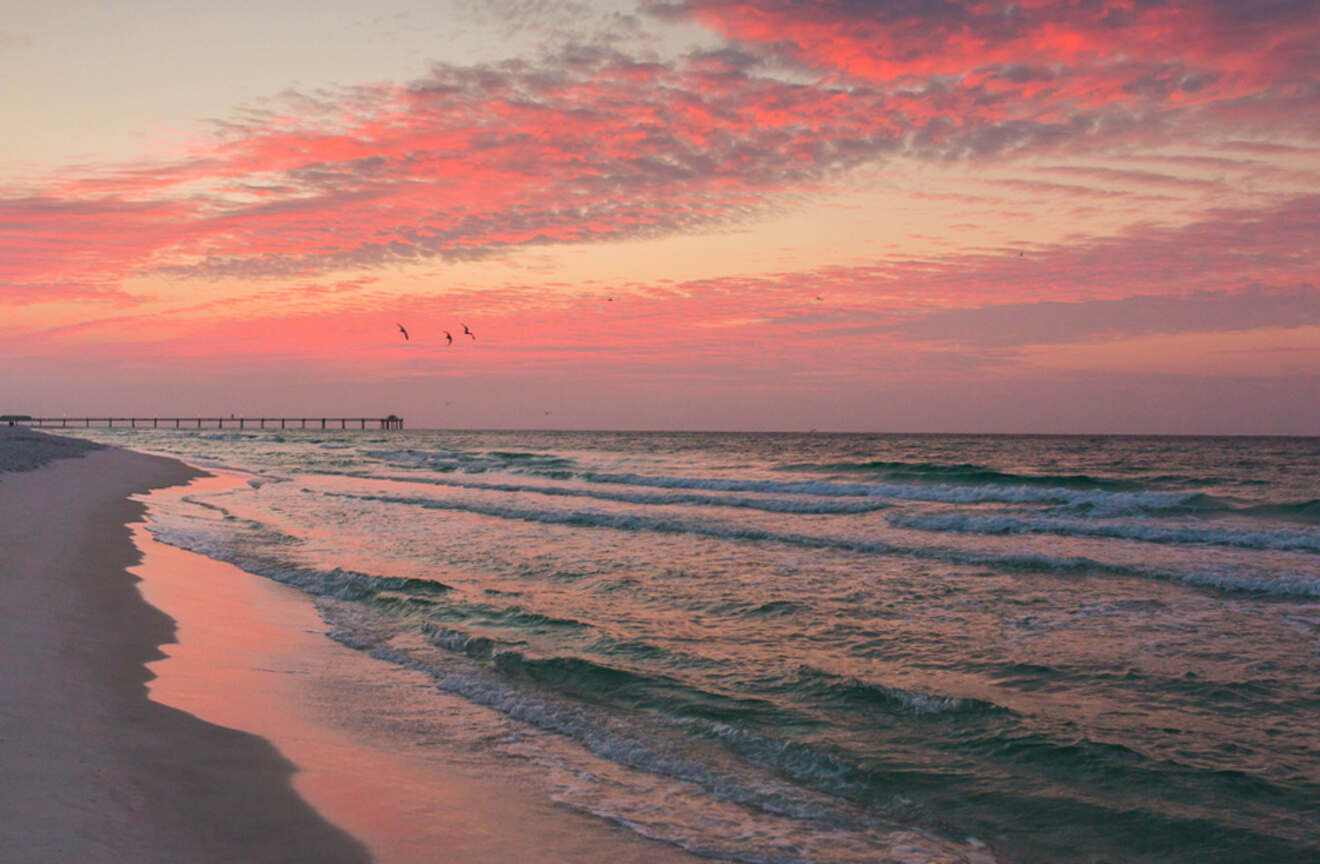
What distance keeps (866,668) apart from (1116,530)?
16.6 m

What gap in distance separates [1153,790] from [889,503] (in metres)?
25.6

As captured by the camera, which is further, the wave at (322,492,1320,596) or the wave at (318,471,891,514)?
the wave at (318,471,891,514)

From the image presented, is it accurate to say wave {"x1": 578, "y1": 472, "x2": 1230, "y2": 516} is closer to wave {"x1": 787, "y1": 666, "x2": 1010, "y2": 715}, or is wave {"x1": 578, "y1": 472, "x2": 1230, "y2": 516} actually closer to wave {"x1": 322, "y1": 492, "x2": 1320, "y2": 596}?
wave {"x1": 322, "y1": 492, "x2": 1320, "y2": 596}

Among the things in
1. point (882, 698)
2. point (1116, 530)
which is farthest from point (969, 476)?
point (882, 698)

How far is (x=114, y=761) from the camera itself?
20.8 ft

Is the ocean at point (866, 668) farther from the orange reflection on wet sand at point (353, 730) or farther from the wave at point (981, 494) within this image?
the wave at point (981, 494)

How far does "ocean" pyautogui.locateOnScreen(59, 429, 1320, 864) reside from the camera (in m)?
6.36

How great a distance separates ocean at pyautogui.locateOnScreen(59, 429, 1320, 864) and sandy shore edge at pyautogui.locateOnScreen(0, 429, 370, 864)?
73.0 inches

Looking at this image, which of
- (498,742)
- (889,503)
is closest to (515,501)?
(889,503)

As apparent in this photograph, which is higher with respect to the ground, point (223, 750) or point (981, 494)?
point (981, 494)

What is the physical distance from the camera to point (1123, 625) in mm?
12344

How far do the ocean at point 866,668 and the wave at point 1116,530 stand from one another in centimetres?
16

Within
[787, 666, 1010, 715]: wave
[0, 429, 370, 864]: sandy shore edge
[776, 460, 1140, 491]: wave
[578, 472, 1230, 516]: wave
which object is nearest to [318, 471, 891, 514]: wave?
[578, 472, 1230, 516]: wave

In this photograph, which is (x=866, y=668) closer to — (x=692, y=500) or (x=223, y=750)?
(x=223, y=750)
